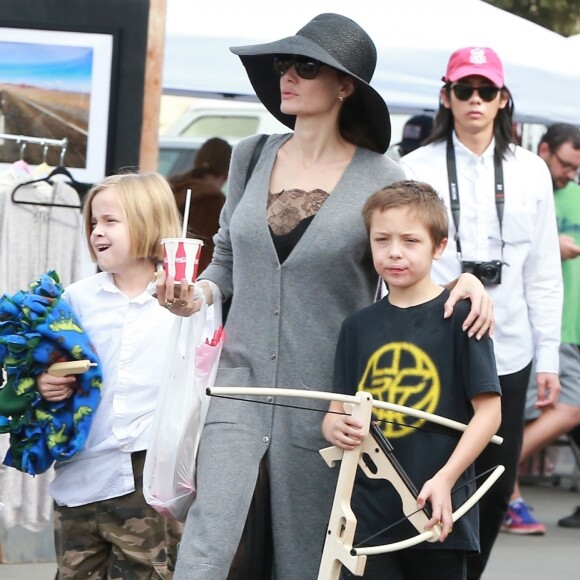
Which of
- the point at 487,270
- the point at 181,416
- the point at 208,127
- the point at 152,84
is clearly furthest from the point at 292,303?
the point at 208,127

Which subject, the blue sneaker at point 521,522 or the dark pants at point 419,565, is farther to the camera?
the blue sneaker at point 521,522

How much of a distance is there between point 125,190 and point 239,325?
0.86m

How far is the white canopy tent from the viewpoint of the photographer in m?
7.79

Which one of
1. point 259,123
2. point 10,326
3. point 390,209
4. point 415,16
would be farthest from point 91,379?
point 259,123

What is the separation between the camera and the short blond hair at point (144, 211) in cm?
454

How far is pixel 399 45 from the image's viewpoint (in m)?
7.98

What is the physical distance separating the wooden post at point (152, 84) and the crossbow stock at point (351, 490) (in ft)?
8.87

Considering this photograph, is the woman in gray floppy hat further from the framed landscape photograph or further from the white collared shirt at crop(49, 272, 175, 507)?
the framed landscape photograph

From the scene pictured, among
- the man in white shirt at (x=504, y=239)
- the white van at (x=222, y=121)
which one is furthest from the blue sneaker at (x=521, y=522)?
the white van at (x=222, y=121)

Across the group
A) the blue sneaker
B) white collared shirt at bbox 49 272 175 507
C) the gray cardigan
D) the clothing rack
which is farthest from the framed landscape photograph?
the blue sneaker

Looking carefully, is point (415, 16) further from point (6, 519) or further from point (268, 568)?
point (268, 568)

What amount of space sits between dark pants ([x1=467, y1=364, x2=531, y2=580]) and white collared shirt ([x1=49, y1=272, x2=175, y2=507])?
48.2 inches

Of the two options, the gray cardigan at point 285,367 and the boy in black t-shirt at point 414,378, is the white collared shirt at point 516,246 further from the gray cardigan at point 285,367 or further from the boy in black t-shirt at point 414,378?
the boy in black t-shirt at point 414,378

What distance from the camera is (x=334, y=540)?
11.0 feet
